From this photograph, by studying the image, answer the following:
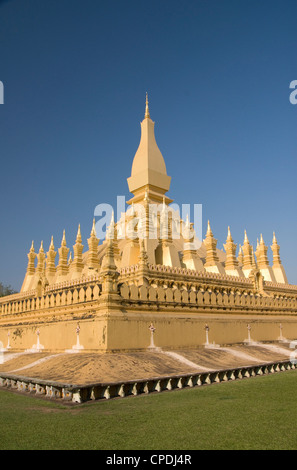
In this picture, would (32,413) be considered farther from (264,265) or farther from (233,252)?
(264,265)

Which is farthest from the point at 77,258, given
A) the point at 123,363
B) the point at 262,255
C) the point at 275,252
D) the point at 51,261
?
the point at 123,363

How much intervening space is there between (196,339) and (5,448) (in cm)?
958

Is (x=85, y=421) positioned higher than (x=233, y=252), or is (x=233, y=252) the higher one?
(x=233, y=252)

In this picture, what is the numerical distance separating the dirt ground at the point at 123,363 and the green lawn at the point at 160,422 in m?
1.00

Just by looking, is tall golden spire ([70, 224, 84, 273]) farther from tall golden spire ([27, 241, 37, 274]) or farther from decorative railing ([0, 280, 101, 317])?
decorative railing ([0, 280, 101, 317])

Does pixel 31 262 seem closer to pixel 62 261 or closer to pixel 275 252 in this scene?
pixel 62 261

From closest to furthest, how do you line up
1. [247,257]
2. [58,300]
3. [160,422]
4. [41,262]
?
[160,422] → [58,300] → [247,257] → [41,262]

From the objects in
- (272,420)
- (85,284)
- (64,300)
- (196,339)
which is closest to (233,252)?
(85,284)

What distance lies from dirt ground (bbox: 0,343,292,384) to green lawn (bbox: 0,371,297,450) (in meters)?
1.00

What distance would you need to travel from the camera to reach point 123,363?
954cm

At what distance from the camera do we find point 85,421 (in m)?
5.73

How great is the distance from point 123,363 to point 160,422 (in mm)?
4075

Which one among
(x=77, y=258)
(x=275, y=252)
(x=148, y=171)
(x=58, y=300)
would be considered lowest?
(x=58, y=300)
